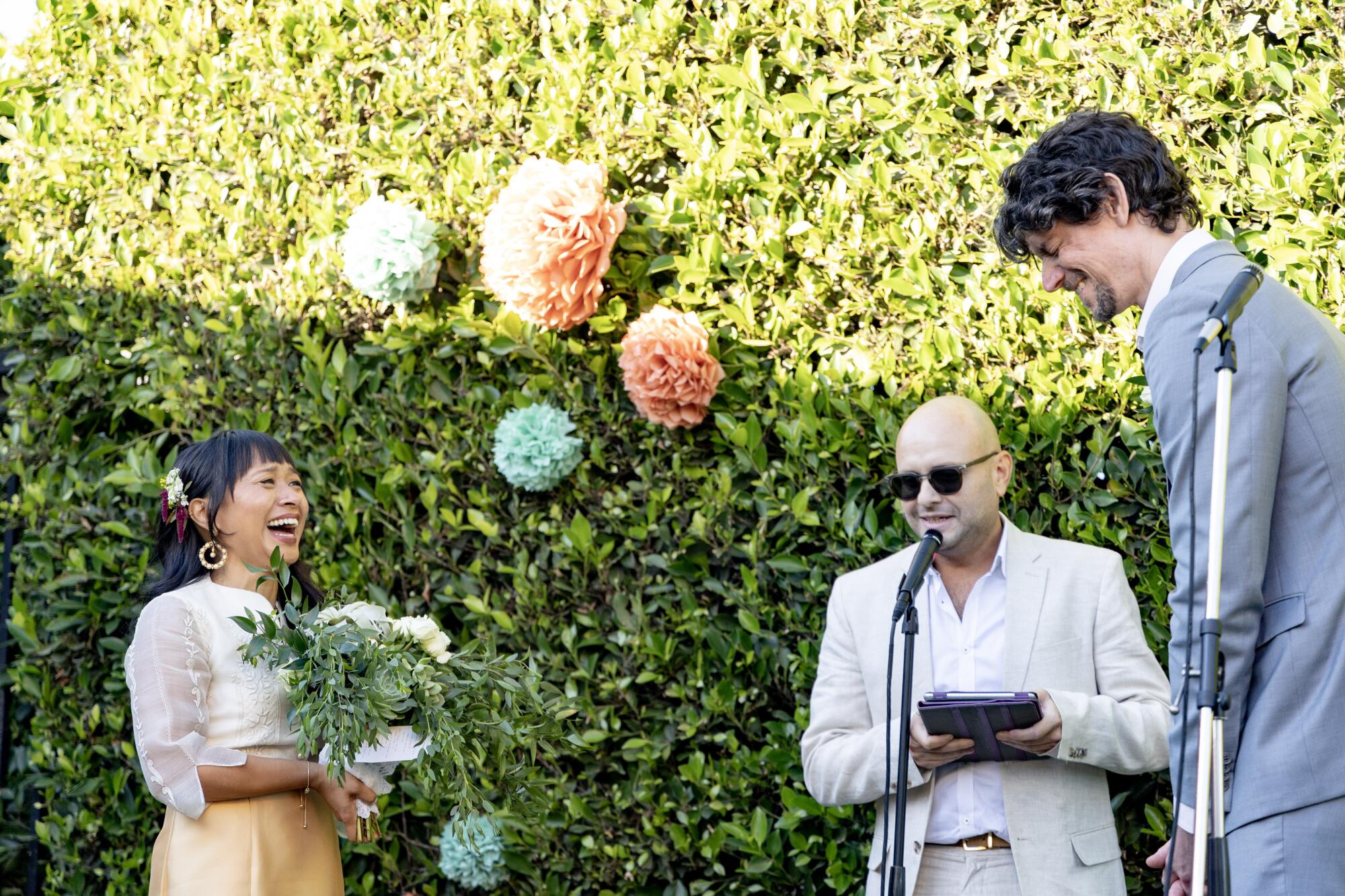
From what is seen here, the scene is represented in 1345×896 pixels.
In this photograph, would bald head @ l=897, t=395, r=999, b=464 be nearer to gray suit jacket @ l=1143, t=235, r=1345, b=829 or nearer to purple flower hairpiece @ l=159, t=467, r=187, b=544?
gray suit jacket @ l=1143, t=235, r=1345, b=829

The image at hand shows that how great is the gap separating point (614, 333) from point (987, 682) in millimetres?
1672

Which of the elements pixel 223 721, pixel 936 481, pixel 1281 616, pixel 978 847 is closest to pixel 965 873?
pixel 978 847

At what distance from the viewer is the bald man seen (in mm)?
3129

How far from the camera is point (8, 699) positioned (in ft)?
17.0

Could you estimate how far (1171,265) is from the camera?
96.9 inches

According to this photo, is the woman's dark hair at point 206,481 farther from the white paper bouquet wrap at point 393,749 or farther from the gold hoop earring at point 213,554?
the white paper bouquet wrap at point 393,749

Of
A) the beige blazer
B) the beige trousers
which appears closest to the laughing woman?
the beige blazer

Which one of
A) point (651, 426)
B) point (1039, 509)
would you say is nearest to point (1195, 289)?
point (1039, 509)

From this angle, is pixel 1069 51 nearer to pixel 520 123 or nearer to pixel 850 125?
pixel 850 125

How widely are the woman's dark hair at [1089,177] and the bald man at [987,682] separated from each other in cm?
90

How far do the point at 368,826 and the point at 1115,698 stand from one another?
5.86ft

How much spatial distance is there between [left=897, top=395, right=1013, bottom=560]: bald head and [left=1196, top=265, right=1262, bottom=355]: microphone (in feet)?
4.30

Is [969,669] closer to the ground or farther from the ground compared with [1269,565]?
closer to the ground

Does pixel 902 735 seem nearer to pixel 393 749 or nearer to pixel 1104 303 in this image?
pixel 1104 303
